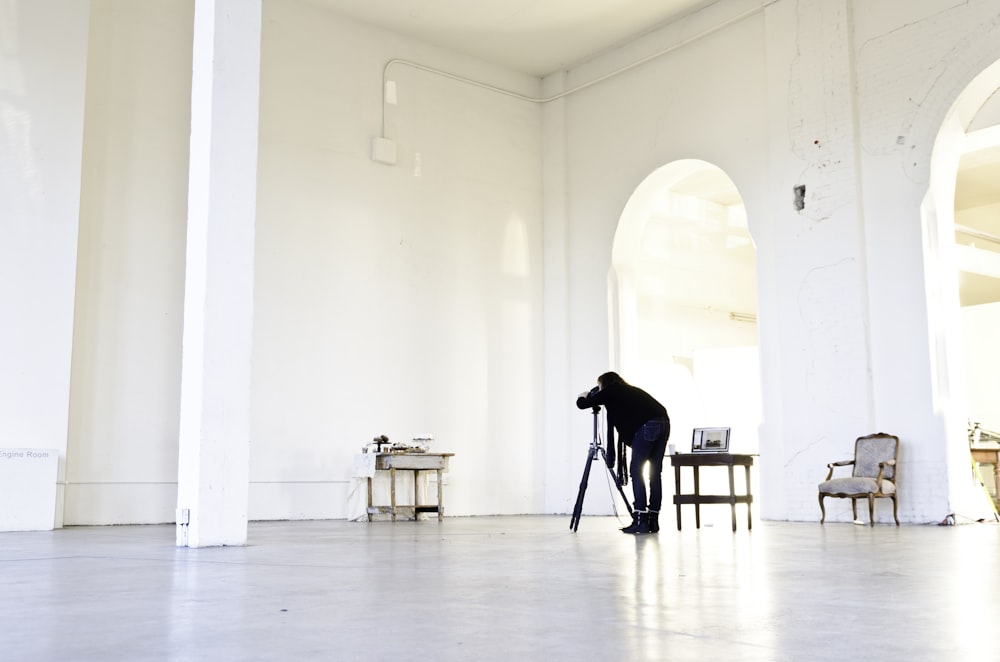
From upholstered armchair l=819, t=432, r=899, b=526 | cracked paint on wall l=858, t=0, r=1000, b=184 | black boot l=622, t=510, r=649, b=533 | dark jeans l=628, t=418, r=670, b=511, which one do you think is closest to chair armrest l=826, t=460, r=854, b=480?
upholstered armchair l=819, t=432, r=899, b=526

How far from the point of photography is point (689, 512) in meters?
11.8

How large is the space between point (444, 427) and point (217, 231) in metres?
5.93

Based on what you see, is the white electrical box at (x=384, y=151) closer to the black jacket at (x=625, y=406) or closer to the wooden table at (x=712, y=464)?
the black jacket at (x=625, y=406)

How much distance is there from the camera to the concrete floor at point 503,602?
2.25m

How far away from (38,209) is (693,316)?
33.6 ft

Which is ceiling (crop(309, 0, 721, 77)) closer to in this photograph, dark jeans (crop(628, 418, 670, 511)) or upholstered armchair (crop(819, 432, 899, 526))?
upholstered armchair (crop(819, 432, 899, 526))

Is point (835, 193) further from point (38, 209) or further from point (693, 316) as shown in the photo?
point (38, 209)

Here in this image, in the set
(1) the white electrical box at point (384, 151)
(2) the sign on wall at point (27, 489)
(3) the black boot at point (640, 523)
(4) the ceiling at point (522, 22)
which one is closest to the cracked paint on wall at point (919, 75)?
(4) the ceiling at point (522, 22)

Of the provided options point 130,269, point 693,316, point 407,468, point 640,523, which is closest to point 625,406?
point 640,523

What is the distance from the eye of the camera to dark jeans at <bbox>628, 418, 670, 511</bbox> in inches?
297

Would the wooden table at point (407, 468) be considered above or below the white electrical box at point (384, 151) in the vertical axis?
below

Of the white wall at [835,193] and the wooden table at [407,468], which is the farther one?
the wooden table at [407,468]

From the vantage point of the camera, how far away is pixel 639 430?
7.62 metres

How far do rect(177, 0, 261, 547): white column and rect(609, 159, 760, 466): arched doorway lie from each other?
880 cm
